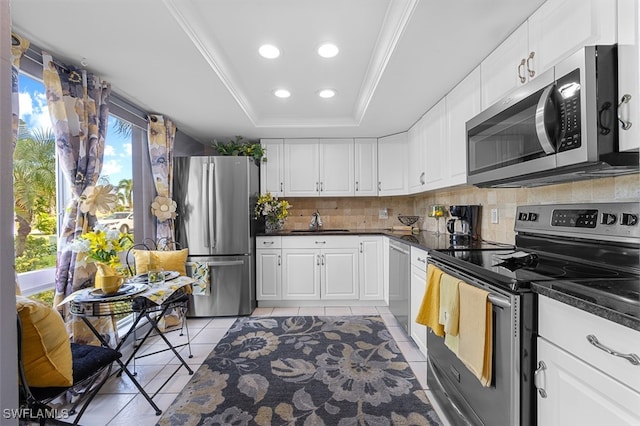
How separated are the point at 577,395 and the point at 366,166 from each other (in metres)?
3.21

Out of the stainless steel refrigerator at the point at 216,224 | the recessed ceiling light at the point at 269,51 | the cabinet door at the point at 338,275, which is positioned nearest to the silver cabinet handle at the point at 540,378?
the recessed ceiling light at the point at 269,51

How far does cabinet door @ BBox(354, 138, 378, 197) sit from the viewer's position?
385 cm

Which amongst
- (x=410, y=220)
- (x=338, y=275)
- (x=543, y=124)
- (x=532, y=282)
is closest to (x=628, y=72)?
(x=543, y=124)

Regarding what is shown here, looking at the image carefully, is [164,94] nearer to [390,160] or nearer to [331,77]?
[331,77]

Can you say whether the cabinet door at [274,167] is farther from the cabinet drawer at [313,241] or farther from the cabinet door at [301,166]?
the cabinet drawer at [313,241]

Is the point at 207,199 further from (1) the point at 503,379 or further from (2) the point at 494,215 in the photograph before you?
(1) the point at 503,379

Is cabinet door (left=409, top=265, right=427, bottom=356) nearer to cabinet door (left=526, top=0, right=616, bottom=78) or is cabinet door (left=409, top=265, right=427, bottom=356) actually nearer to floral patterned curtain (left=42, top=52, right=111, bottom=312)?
cabinet door (left=526, top=0, right=616, bottom=78)

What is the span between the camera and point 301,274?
356cm

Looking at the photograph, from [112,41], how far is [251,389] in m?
2.38

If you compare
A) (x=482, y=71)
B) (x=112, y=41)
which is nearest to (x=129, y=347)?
(x=112, y=41)

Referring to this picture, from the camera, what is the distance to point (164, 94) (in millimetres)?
2498

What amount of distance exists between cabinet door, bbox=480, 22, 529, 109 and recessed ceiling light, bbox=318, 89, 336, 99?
126 centimetres

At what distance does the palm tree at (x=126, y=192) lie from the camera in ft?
8.59

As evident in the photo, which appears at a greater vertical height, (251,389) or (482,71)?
(482,71)
